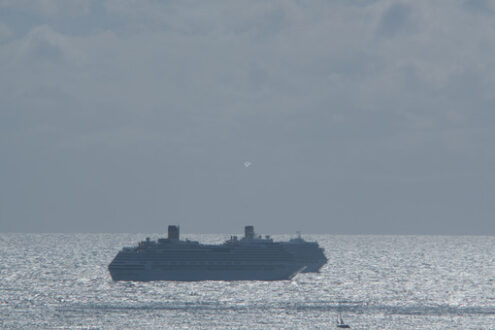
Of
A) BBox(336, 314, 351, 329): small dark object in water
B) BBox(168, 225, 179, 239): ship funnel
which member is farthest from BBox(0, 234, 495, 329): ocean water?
BBox(168, 225, 179, 239): ship funnel

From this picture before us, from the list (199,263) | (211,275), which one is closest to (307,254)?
(211,275)

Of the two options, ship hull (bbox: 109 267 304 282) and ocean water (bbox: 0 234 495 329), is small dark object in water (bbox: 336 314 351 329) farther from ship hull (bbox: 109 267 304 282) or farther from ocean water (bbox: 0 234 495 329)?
ship hull (bbox: 109 267 304 282)

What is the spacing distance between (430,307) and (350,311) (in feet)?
33.0

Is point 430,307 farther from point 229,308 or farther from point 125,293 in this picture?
point 125,293

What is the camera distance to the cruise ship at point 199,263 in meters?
141

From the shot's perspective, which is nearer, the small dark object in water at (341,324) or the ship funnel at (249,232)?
the small dark object in water at (341,324)

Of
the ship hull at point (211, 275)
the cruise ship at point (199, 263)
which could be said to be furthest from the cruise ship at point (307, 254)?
the ship hull at point (211, 275)

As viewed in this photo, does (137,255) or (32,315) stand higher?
(137,255)

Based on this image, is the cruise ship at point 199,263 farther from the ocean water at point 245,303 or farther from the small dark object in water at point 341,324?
the small dark object in water at point 341,324

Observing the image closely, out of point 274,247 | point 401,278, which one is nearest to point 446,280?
point 401,278

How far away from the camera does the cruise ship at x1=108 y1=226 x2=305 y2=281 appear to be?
14100 centimetres

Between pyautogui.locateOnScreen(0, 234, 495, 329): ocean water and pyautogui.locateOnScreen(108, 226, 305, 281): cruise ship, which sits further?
pyautogui.locateOnScreen(108, 226, 305, 281): cruise ship

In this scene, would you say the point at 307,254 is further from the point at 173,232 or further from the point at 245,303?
the point at 245,303

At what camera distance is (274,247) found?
144 metres
